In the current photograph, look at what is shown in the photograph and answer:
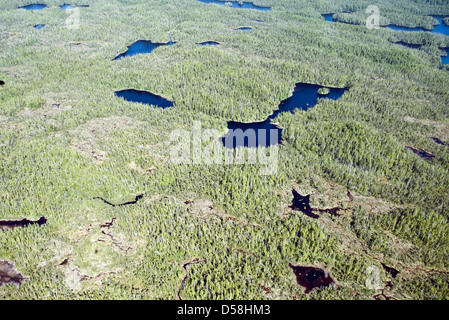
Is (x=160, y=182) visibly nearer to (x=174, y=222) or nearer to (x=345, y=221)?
(x=174, y=222)

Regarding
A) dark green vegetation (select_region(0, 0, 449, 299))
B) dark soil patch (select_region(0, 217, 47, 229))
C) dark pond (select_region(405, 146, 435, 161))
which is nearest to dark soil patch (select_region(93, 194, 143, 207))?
dark green vegetation (select_region(0, 0, 449, 299))

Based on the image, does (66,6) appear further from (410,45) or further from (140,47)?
(410,45)

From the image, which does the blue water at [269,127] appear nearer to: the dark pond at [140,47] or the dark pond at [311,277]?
the dark pond at [311,277]

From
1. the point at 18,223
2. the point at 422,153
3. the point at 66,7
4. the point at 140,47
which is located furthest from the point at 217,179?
the point at 66,7

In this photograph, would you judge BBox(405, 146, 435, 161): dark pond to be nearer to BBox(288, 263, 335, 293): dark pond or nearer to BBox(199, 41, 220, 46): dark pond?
BBox(288, 263, 335, 293): dark pond

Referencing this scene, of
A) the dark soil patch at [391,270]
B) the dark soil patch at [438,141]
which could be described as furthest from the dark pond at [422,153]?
the dark soil patch at [391,270]

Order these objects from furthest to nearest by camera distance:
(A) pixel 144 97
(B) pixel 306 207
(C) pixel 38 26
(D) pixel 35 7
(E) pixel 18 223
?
(D) pixel 35 7 < (C) pixel 38 26 < (A) pixel 144 97 < (B) pixel 306 207 < (E) pixel 18 223
